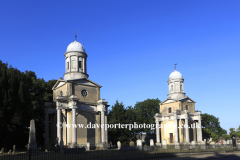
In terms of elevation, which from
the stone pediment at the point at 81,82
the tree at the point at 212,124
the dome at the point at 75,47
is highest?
the dome at the point at 75,47

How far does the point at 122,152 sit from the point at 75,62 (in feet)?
69.7

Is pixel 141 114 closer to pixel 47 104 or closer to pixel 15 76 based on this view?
pixel 47 104

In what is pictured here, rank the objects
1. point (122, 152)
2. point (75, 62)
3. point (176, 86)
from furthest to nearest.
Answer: point (176, 86) → point (75, 62) → point (122, 152)

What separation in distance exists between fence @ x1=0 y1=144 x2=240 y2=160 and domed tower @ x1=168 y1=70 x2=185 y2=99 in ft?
70.5

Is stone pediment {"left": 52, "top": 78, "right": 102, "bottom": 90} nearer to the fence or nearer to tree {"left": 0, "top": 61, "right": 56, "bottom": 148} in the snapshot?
tree {"left": 0, "top": 61, "right": 56, "bottom": 148}

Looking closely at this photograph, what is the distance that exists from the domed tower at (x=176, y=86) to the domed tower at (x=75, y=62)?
22.9 meters

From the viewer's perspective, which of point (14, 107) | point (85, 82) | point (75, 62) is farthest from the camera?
point (75, 62)

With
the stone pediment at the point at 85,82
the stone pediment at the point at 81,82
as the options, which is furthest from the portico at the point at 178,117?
the stone pediment at the point at 81,82

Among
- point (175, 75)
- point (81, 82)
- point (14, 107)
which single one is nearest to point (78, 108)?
point (81, 82)

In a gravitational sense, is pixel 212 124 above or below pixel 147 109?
below

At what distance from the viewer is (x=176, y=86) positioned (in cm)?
5528

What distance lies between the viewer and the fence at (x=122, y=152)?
2109cm

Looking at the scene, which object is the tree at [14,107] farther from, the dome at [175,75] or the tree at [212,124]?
the tree at [212,124]

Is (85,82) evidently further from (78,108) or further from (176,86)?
(176,86)
